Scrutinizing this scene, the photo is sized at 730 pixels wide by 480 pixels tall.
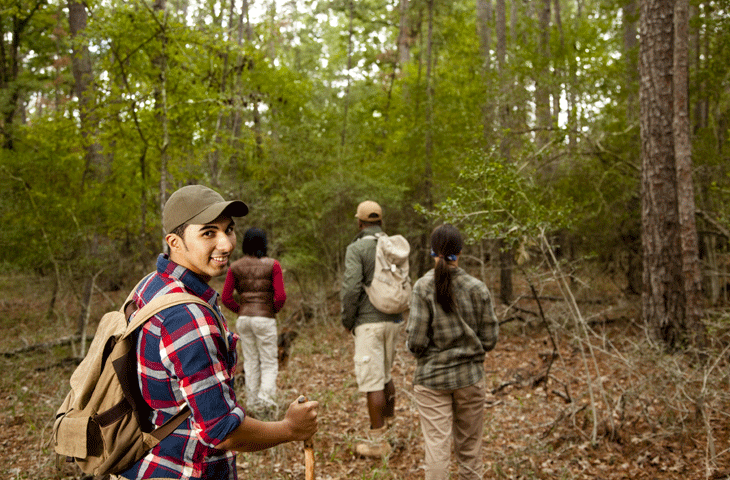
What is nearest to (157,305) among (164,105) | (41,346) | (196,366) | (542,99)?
(196,366)

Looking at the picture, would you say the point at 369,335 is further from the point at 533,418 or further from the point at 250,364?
the point at 533,418

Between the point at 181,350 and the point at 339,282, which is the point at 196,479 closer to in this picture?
the point at 181,350

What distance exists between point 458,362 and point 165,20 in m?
6.15

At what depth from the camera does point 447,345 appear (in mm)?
3396

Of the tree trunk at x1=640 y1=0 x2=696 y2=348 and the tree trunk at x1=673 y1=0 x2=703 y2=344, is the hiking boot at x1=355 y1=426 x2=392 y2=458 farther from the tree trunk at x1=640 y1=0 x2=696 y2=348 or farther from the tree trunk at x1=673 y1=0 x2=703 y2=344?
the tree trunk at x1=673 y1=0 x2=703 y2=344

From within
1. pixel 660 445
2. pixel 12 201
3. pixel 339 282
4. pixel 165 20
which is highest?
pixel 165 20

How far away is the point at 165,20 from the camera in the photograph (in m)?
7.04

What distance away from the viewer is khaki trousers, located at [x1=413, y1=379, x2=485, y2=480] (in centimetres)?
341

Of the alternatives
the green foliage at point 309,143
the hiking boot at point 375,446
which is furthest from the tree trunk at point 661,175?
the hiking boot at point 375,446

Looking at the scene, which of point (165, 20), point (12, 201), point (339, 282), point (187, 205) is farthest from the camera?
point (339, 282)

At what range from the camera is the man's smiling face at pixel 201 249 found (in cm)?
191

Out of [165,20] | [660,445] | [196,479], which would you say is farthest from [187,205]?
[165,20]

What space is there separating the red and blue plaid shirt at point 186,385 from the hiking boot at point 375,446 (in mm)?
3199

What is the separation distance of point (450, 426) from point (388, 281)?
1625 mm
